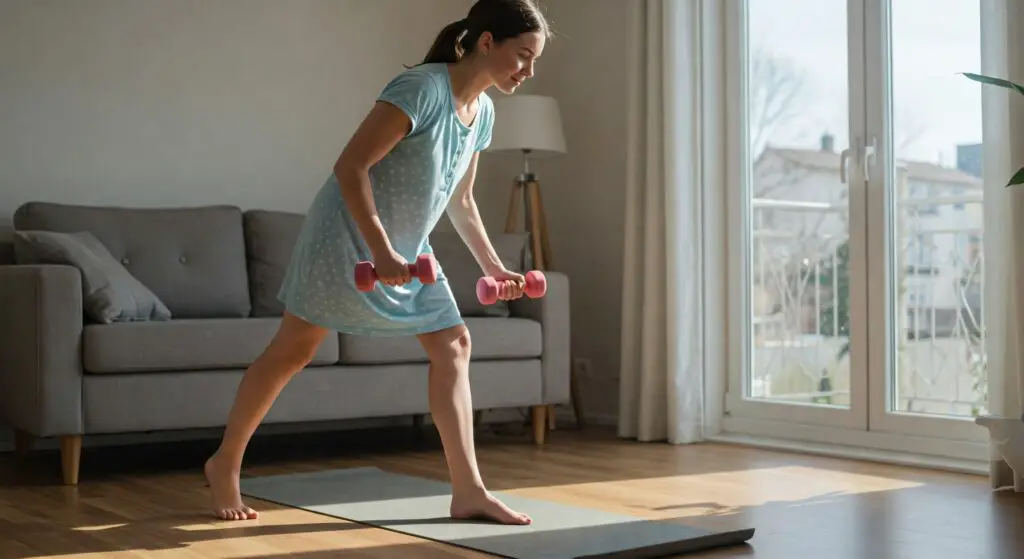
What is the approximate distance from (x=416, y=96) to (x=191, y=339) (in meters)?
1.49

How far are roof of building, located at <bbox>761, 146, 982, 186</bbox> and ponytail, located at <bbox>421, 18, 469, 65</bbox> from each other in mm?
2032

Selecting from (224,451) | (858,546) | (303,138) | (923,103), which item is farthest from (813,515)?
(303,138)

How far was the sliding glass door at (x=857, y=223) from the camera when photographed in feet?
13.3

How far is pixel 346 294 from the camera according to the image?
268 cm

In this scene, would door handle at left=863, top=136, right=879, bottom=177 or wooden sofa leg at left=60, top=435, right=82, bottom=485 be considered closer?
wooden sofa leg at left=60, top=435, right=82, bottom=485

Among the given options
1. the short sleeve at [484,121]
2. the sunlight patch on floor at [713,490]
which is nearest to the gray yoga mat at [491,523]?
the sunlight patch on floor at [713,490]

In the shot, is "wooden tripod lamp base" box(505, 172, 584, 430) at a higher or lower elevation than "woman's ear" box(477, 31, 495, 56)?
lower

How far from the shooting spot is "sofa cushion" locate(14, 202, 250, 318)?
4.25 metres

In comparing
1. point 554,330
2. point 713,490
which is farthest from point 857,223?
point 713,490

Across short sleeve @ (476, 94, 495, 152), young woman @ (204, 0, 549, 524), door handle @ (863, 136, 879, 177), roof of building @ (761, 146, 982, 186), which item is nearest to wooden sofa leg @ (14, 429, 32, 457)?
young woman @ (204, 0, 549, 524)

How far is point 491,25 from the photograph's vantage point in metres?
2.65

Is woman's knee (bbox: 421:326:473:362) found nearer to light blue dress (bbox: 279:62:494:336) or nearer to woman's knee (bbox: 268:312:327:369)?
light blue dress (bbox: 279:62:494:336)

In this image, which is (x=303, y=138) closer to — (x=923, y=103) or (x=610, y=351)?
(x=610, y=351)

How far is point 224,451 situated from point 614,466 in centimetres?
144
